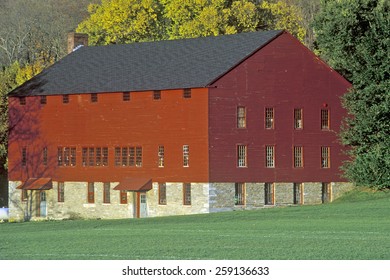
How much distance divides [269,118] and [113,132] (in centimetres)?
977

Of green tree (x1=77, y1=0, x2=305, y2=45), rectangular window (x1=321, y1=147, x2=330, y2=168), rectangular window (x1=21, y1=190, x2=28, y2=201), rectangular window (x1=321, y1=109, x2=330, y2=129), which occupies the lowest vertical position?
rectangular window (x1=21, y1=190, x2=28, y2=201)

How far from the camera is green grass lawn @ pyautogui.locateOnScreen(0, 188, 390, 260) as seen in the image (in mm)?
35438

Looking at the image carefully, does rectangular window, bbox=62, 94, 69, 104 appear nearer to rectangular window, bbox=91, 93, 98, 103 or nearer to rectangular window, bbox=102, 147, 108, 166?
rectangular window, bbox=91, 93, 98, 103

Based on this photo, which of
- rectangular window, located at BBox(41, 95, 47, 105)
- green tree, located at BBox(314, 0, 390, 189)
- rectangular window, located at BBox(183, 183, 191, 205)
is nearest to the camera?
green tree, located at BBox(314, 0, 390, 189)

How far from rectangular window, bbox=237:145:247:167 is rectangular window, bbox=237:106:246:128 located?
1.25 metres

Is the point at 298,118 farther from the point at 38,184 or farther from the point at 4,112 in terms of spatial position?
the point at 4,112

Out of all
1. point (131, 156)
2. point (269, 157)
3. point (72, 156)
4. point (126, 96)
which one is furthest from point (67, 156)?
point (269, 157)

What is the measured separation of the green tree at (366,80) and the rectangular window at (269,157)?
165 inches

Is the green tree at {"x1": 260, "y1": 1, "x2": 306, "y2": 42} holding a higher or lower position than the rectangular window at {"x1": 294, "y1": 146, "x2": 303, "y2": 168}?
higher

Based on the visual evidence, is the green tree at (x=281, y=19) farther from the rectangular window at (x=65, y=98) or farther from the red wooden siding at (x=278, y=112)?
the rectangular window at (x=65, y=98)

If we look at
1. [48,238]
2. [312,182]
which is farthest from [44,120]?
[48,238]

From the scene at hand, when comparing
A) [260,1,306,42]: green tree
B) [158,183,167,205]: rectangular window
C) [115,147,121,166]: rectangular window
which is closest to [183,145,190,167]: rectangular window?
[158,183,167,205]: rectangular window

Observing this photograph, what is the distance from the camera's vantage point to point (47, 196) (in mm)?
81938

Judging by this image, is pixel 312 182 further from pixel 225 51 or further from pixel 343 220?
pixel 343 220
